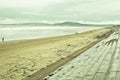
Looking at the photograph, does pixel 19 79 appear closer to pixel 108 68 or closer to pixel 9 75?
pixel 9 75

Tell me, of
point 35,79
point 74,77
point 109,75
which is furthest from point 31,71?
point 109,75

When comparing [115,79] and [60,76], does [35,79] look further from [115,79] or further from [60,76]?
[115,79]

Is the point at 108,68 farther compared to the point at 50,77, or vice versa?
the point at 108,68

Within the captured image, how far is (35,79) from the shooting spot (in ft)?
28.3

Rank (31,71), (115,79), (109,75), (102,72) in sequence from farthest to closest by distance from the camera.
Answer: (31,71) → (102,72) → (109,75) → (115,79)

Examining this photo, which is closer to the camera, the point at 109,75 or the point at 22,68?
the point at 109,75

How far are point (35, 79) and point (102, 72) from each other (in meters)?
2.46

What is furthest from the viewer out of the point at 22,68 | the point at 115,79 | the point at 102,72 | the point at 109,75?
the point at 22,68

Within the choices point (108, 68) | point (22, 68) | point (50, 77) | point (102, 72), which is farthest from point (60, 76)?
point (22, 68)

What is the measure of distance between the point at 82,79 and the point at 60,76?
1.01 metres

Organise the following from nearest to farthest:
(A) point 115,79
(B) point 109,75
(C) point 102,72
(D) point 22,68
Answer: (A) point 115,79, (B) point 109,75, (C) point 102,72, (D) point 22,68

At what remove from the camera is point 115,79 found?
7.45m

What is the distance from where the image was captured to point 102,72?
8.61 meters

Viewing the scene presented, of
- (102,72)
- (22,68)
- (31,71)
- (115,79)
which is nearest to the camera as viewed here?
(115,79)
